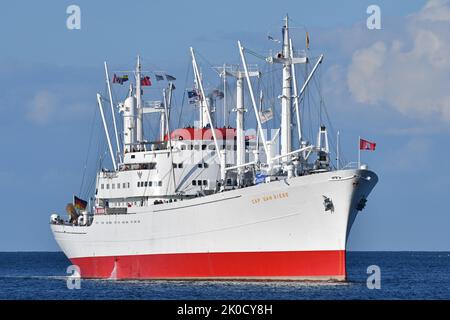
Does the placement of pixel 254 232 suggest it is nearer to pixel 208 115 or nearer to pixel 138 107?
pixel 208 115

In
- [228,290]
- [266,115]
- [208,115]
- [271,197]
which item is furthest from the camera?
[208,115]

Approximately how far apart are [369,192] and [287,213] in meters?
5.14

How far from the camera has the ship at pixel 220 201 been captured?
59.2m

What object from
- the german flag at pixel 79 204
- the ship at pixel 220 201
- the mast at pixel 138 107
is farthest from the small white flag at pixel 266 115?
the german flag at pixel 79 204

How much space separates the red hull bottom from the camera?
59.2 m

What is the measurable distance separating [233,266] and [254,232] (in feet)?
9.11

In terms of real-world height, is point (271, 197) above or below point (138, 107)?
below

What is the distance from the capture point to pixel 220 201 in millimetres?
62656

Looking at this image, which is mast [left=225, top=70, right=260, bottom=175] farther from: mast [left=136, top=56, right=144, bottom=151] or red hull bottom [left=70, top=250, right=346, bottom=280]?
mast [left=136, top=56, right=144, bottom=151]

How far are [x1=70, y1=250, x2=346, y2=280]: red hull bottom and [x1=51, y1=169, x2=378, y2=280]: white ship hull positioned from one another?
54 mm

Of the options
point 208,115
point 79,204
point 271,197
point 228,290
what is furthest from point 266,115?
point 79,204

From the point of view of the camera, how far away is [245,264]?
204 ft

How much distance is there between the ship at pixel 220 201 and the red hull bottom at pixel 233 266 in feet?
0.20

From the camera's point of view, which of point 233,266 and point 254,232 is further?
point 233,266
